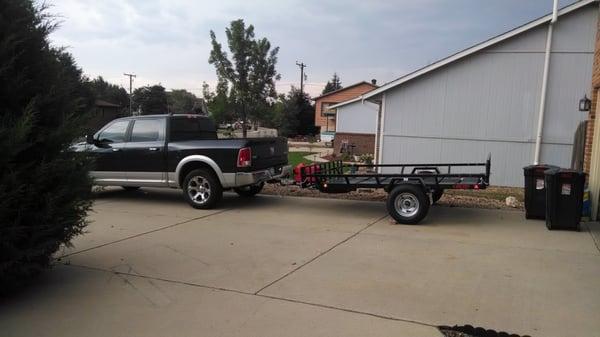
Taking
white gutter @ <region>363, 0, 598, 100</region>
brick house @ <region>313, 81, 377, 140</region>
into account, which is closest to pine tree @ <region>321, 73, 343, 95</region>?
brick house @ <region>313, 81, 377, 140</region>

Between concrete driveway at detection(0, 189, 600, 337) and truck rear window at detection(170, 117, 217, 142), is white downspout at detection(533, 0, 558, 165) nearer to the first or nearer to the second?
concrete driveway at detection(0, 189, 600, 337)

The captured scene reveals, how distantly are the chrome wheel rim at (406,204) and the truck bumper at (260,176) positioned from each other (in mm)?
2738

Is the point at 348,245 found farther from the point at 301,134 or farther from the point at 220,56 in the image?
the point at 301,134

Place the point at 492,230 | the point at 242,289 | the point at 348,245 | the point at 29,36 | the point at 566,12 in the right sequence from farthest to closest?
the point at 566,12 → the point at 492,230 → the point at 348,245 → the point at 242,289 → the point at 29,36

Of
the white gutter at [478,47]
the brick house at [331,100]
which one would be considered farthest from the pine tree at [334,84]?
the white gutter at [478,47]

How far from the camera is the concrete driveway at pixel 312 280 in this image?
13.8ft

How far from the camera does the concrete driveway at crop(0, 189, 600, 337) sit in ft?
13.8

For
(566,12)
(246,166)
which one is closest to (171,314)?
(246,166)

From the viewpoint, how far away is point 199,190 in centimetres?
1002

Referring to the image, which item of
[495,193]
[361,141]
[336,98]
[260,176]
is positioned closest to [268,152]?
[260,176]

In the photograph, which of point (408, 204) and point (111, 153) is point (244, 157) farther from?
point (111, 153)

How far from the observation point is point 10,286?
467 centimetres

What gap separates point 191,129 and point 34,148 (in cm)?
621

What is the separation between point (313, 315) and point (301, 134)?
59383mm
